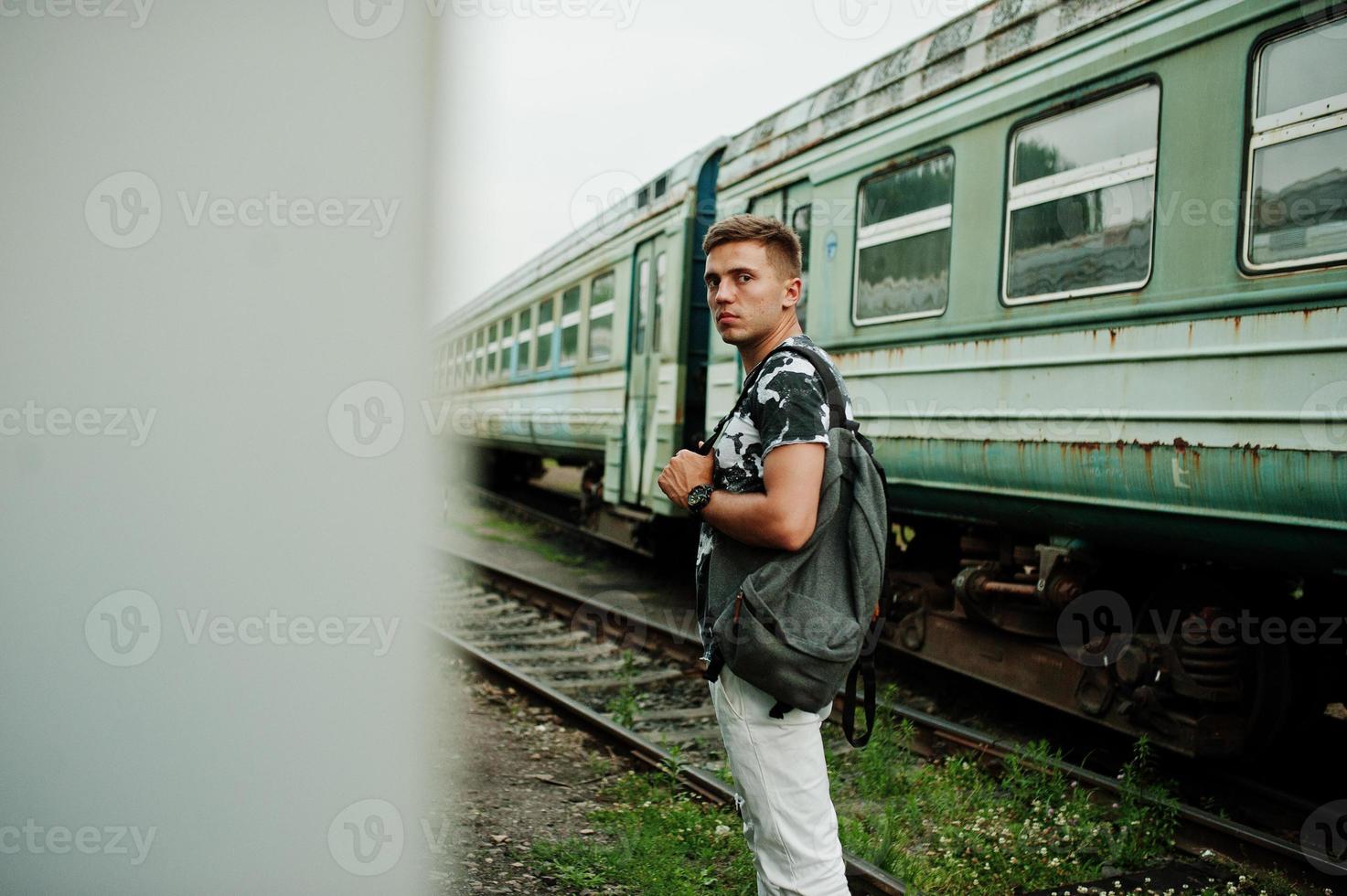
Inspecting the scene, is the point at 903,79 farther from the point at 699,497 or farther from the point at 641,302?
Answer: the point at 699,497

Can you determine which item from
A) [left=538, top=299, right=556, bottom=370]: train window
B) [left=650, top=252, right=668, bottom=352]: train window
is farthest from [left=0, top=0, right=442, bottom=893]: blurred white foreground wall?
[left=538, top=299, right=556, bottom=370]: train window

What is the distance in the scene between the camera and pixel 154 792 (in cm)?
189

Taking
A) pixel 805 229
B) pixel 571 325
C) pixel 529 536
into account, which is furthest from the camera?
pixel 529 536

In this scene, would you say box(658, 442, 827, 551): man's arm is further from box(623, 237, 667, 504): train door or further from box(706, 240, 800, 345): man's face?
box(623, 237, 667, 504): train door

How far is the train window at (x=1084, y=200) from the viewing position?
4.84 meters

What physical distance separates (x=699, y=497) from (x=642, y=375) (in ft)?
25.7

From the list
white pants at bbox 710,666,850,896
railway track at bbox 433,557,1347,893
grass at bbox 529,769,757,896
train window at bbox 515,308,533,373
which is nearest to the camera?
white pants at bbox 710,666,850,896

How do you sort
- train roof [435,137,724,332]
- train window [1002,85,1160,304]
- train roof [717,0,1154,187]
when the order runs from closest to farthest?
train window [1002,85,1160,304] → train roof [717,0,1154,187] → train roof [435,137,724,332]

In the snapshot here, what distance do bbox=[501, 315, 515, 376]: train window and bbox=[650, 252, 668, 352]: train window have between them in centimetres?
620

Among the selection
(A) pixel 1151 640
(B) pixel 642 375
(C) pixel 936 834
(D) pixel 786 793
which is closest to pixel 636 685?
(C) pixel 936 834

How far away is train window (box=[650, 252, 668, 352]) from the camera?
9.85 meters

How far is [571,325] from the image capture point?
1284 cm

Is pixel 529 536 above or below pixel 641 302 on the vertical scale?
below

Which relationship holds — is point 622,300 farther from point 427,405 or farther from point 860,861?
point 427,405
